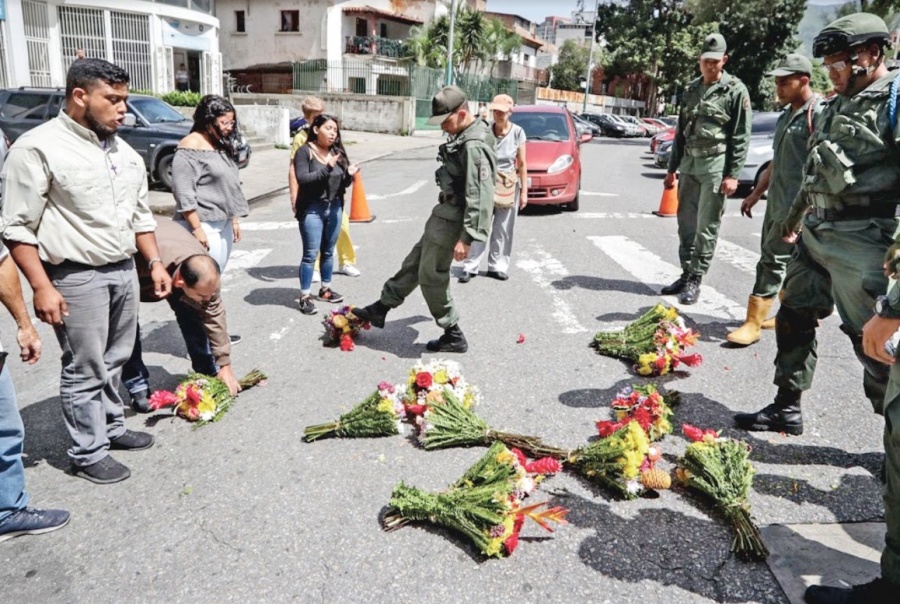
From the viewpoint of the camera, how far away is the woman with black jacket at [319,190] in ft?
19.3

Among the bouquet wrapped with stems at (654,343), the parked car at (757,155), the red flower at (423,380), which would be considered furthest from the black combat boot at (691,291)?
the parked car at (757,155)

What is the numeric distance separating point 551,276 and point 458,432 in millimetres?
4154

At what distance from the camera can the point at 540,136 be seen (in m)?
11.8

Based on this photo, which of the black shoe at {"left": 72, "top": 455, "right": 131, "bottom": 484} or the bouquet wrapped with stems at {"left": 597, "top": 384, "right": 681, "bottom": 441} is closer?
the black shoe at {"left": 72, "top": 455, "right": 131, "bottom": 484}

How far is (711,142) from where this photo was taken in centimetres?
619

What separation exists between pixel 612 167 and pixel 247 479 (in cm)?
1951

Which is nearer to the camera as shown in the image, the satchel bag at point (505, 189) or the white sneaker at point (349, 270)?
the satchel bag at point (505, 189)

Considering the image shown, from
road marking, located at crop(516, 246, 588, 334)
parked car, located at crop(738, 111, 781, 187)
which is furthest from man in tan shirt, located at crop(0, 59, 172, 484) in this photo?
parked car, located at crop(738, 111, 781, 187)

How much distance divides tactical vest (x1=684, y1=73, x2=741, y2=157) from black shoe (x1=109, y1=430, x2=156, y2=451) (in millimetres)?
5219

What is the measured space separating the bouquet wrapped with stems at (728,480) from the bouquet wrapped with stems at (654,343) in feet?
4.19

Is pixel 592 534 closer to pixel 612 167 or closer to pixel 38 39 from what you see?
pixel 612 167

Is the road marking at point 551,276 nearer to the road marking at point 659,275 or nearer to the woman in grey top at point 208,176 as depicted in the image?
the road marking at point 659,275

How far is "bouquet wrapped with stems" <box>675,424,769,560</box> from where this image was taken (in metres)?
2.88

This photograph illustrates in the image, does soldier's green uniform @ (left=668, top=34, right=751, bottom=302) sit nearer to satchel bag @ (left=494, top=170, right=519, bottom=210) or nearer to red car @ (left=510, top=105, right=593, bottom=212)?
satchel bag @ (left=494, top=170, right=519, bottom=210)
